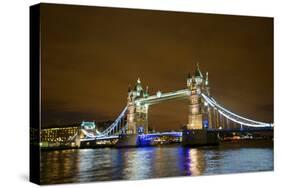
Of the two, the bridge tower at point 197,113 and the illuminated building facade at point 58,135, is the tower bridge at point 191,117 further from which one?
the illuminated building facade at point 58,135

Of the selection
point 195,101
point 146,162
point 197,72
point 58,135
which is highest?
point 197,72

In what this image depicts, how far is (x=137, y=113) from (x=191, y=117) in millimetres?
888

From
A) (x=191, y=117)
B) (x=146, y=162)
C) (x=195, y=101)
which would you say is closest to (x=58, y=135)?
(x=146, y=162)

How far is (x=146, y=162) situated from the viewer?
9.41 metres

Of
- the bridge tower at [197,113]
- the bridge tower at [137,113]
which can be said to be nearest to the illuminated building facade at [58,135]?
the bridge tower at [137,113]

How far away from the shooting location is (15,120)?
889 cm

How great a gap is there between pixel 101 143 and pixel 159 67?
1285mm

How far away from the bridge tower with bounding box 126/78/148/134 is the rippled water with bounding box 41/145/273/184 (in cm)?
31

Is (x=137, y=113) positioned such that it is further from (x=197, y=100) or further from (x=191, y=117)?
(x=197, y=100)

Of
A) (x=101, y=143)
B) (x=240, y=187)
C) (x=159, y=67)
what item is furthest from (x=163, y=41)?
(x=240, y=187)

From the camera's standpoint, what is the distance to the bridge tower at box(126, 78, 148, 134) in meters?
9.52

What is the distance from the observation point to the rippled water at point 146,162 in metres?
8.79
